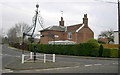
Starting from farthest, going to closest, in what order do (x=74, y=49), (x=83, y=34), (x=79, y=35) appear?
(x=83, y=34) → (x=79, y=35) → (x=74, y=49)

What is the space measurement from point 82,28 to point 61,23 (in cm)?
856

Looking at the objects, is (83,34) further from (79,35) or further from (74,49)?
(74,49)

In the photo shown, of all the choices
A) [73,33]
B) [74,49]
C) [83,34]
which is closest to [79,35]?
[83,34]

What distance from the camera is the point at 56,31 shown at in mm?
47812

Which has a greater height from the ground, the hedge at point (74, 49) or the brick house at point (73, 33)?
the brick house at point (73, 33)

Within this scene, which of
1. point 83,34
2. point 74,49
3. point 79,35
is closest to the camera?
point 74,49

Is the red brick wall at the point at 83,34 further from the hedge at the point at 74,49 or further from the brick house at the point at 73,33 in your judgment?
the hedge at the point at 74,49

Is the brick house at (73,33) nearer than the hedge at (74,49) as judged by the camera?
No

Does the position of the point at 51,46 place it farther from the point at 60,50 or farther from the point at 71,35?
the point at 71,35

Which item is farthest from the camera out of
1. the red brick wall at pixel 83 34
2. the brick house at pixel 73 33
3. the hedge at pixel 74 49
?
the red brick wall at pixel 83 34

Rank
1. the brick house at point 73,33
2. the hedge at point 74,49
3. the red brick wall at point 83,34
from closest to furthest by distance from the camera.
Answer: the hedge at point 74,49, the brick house at point 73,33, the red brick wall at point 83,34

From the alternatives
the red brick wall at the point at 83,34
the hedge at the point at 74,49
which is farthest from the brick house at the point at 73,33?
the hedge at the point at 74,49

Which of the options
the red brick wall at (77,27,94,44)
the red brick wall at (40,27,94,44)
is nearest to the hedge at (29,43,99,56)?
the red brick wall at (40,27,94,44)

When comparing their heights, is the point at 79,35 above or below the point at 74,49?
above
